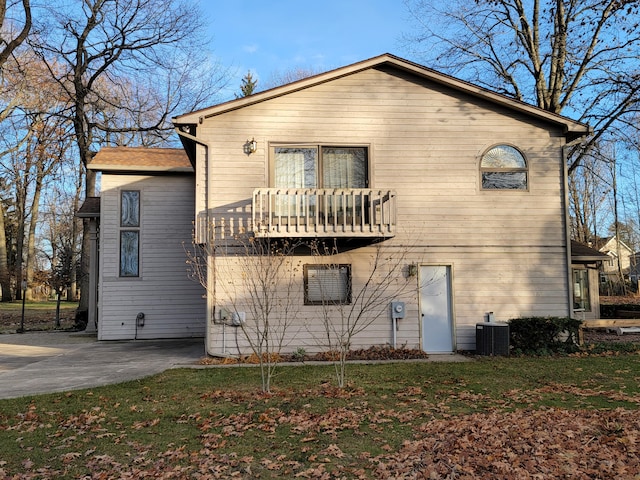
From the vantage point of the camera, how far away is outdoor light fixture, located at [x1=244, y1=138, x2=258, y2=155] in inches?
418

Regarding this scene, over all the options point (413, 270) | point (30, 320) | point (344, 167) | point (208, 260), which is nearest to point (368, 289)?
point (413, 270)

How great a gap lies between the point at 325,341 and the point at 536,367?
4208mm

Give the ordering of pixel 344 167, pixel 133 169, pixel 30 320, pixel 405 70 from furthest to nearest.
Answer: pixel 30 320
pixel 133 169
pixel 405 70
pixel 344 167

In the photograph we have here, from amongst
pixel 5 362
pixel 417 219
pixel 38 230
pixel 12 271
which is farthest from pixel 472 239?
pixel 38 230

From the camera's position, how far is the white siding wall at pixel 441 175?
35.4 feet

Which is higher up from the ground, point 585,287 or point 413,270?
point 413,270

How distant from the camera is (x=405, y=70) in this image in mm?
11195

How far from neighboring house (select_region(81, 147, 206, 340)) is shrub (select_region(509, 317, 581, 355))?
8.37 m

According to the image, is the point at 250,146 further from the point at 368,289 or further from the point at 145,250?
the point at 145,250

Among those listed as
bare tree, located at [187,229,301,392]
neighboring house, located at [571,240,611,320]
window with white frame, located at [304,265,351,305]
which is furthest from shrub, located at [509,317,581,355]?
neighboring house, located at [571,240,611,320]

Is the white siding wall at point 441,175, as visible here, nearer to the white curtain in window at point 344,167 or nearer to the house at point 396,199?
the house at point 396,199

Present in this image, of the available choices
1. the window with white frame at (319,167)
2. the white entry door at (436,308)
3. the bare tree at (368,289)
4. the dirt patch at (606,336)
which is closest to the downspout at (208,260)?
the window with white frame at (319,167)

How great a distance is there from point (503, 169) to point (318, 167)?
14.1 feet

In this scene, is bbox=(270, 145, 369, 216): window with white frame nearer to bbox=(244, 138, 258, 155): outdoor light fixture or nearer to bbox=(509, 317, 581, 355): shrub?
bbox=(244, 138, 258, 155): outdoor light fixture
